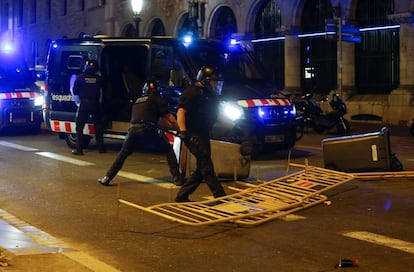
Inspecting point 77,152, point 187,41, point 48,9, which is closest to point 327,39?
point 187,41

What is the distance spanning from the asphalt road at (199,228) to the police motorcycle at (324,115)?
635 centimetres

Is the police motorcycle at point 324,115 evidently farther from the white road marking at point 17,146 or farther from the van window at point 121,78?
the white road marking at point 17,146

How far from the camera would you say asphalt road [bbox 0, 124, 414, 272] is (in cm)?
621

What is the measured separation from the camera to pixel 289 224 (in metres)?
7.64

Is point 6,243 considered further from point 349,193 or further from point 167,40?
point 167,40

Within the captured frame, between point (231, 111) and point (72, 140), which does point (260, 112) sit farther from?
point (72, 140)

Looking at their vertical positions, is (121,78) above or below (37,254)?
above

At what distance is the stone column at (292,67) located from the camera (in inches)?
1042

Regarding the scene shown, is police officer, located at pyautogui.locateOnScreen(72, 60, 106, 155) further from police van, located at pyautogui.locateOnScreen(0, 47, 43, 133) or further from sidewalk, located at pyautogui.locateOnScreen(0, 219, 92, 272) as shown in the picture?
sidewalk, located at pyautogui.locateOnScreen(0, 219, 92, 272)

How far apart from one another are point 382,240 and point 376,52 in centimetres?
1753

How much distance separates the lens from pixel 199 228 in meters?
7.48

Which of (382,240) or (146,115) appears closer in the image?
(382,240)

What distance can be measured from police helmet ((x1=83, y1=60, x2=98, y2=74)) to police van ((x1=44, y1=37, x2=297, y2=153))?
1.18 ft

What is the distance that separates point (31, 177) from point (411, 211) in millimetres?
6116
